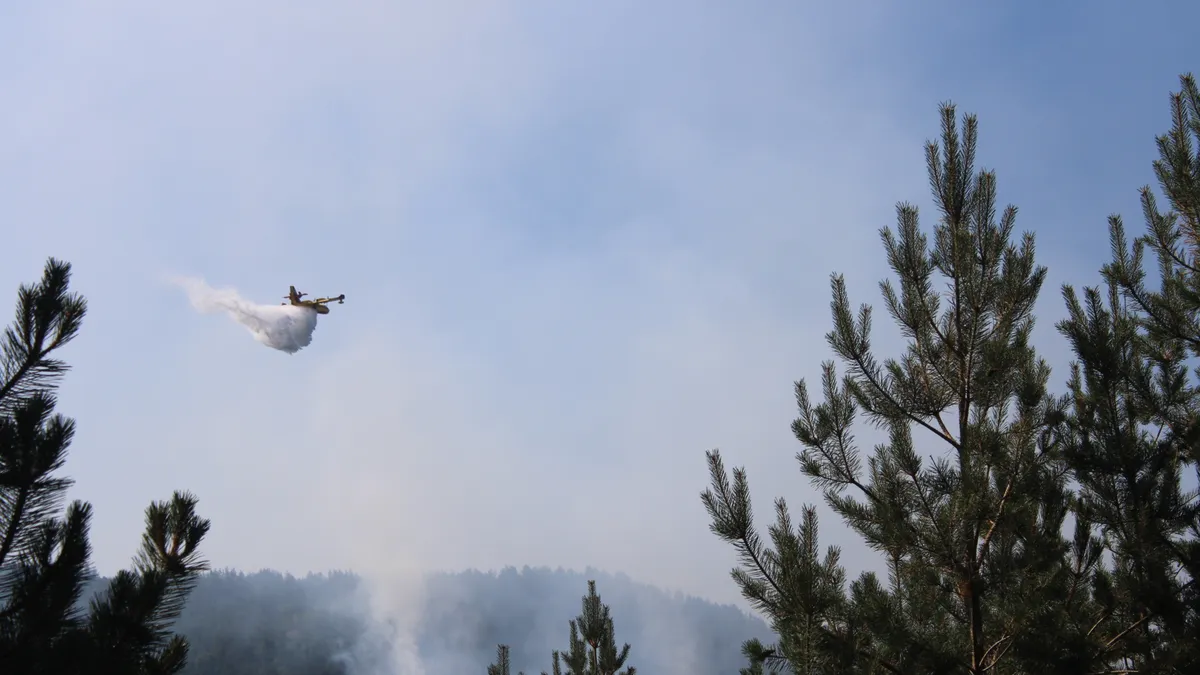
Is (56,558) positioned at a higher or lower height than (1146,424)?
lower

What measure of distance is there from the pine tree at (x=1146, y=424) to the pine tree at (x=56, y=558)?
27.3 feet

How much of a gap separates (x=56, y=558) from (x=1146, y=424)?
1087 cm

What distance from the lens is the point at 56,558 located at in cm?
458

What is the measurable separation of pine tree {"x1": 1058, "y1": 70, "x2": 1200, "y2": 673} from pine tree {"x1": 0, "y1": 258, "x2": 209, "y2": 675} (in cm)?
832

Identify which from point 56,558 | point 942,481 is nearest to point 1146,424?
point 942,481

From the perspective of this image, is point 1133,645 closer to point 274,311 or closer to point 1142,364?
point 1142,364

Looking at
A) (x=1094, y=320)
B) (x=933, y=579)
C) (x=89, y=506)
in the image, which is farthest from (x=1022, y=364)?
(x=89, y=506)

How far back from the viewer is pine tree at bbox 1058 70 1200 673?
313 inches

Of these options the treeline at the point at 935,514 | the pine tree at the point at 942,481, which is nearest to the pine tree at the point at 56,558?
the treeline at the point at 935,514

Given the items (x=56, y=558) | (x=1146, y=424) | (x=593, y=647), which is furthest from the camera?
(x=593, y=647)

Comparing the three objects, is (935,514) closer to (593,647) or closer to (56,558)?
(56,558)

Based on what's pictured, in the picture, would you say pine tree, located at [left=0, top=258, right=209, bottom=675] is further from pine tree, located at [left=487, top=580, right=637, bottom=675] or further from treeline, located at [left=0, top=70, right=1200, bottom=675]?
pine tree, located at [left=487, top=580, right=637, bottom=675]

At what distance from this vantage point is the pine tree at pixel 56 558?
4359 millimetres

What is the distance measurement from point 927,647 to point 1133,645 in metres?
3.04
